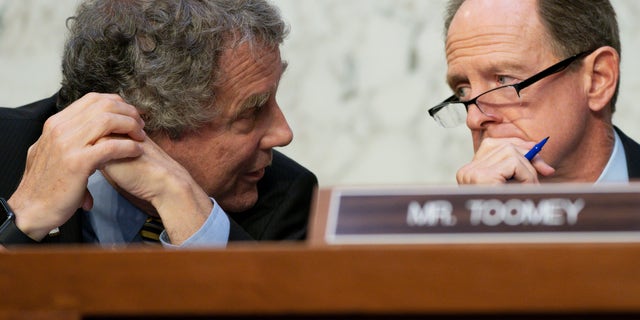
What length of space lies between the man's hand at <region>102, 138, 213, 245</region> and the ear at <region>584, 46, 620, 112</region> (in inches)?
35.0

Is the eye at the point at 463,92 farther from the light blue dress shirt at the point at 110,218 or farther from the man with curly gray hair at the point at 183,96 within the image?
the light blue dress shirt at the point at 110,218

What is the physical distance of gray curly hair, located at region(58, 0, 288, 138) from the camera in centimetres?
238

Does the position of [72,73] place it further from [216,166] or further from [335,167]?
[335,167]

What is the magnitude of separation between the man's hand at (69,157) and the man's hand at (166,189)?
0.12 ft

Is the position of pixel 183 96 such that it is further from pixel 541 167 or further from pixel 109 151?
pixel 541 167

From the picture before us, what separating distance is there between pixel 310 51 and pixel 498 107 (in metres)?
1.37

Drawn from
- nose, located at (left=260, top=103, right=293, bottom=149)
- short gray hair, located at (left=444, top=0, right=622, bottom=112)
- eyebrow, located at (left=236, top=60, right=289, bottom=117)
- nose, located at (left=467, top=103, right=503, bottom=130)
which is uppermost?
short gray hair, located at (left=444, top=0, right=622, bottom=112)

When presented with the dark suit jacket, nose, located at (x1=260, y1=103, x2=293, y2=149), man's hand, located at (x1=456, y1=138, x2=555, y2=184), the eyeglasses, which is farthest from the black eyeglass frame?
the dark suit jacket

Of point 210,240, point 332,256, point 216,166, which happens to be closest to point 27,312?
point 332,256

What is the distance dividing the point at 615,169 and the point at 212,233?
935 millimetres

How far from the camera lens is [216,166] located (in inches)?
95.1

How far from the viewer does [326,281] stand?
961 millimetres

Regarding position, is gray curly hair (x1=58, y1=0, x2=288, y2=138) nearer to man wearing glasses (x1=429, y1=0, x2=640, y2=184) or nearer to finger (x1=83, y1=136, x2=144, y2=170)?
finger (x1=83, y1=136, x2=144, y2=170)

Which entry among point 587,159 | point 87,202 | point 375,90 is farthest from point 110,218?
point 375,90
